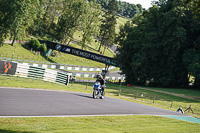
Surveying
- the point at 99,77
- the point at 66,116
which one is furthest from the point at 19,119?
the point at 99,77

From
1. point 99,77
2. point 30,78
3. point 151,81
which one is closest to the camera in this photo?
point 99,77

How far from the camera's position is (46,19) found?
304ft

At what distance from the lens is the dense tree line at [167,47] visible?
46688 mm

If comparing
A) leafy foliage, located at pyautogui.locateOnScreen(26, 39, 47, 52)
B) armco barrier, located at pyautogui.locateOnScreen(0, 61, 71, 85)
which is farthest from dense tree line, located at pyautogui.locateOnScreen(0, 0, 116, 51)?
armco barrier, located at pyautogui.locateOnScreen(0, 61, 71, 85)

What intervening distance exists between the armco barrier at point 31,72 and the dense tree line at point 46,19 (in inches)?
1144

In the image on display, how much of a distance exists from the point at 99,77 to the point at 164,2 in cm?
3802

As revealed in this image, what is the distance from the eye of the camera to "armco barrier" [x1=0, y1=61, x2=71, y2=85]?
25.4 m

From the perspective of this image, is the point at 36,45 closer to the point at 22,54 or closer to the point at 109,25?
the point at 22,54

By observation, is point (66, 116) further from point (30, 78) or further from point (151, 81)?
point (151, 81)

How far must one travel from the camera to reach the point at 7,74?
84.2ft

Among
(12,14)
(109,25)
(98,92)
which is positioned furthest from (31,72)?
(109,25)

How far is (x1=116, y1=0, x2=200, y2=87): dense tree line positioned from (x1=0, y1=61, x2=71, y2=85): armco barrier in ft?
70.8

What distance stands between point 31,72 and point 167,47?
92.4 ft

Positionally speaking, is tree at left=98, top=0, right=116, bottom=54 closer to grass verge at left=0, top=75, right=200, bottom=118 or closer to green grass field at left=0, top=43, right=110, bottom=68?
green grass field at left=0, top=43, right=110, bottom=68
